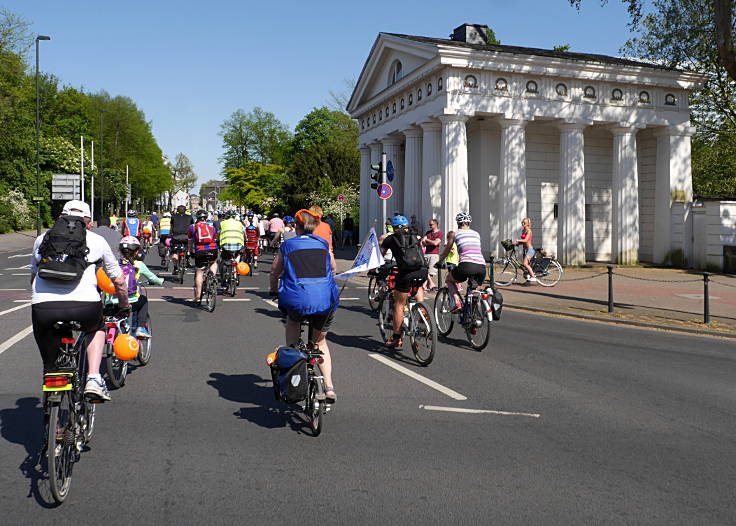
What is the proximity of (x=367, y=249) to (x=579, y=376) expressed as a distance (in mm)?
2898

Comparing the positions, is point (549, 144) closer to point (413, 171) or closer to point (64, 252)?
point (413, 171)

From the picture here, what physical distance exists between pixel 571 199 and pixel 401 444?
81.8ft

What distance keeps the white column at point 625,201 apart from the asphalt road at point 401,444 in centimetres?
2058

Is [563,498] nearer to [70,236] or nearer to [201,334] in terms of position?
[70,236]

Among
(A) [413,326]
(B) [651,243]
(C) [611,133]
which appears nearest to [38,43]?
(C) [611,133]

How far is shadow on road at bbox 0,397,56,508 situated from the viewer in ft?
14.3

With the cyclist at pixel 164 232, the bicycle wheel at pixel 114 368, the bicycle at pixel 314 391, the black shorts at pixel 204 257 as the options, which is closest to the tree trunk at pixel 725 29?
the black shorts at pixel 204 257

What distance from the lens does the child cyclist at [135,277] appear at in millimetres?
7488

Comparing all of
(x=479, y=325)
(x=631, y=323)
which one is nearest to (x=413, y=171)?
(x=631, y=323)

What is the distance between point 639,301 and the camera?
642 inches

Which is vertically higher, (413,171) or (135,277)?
(413,171)

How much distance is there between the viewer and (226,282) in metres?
16.0

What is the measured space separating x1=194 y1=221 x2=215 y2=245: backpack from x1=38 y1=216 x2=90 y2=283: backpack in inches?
362

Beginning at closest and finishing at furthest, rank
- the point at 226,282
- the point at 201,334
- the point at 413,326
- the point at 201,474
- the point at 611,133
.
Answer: the point at 201,474
the point at 413,326
the point at 201,334
the point at 226,282
the point at 611,133
